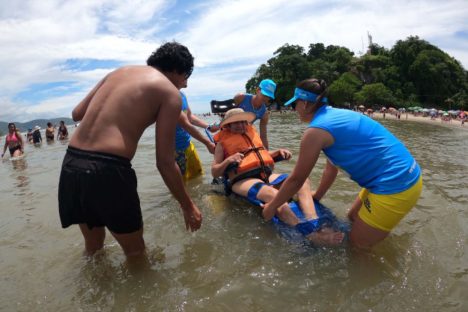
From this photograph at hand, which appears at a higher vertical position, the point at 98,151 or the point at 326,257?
the point at 98,151

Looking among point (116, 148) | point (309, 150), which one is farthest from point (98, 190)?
point (309, 150)

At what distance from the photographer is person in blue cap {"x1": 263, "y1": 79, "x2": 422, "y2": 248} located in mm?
2809

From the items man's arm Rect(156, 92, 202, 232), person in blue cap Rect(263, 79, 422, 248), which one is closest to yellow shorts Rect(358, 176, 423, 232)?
person in blue cap Rect(263, 79, 422, 248)

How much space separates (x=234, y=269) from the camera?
3.13 meters

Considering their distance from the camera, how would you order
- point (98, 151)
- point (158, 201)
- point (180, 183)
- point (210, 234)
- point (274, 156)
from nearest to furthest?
1. point (98, 151)
2. point (180, 183)
3. point (210, 234)
4. point (274, 156)
5. point (158, 201)

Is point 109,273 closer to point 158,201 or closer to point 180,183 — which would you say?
point 180,183

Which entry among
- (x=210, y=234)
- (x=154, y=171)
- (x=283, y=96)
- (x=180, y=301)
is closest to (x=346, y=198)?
(x=210, y=234)

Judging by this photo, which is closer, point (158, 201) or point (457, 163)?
point (158, 201)

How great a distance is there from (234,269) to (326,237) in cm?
96

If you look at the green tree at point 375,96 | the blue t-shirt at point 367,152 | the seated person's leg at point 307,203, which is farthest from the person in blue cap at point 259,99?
the green tree at point 375,96

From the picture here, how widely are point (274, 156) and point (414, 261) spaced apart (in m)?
2.36

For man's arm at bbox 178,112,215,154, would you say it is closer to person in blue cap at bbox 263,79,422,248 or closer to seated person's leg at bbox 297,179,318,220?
seated person's leg at bbox 297,179,318,220

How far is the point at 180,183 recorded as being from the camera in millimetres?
2578

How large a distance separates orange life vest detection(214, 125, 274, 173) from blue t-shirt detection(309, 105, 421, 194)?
1.57 m
